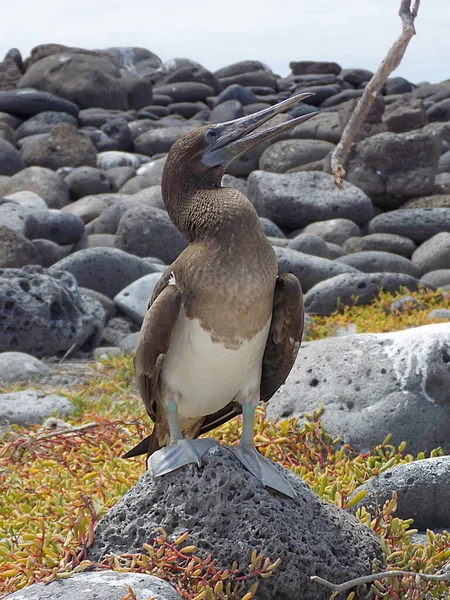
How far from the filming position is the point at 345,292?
9289mm

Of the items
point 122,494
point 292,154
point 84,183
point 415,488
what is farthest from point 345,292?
point 292,154

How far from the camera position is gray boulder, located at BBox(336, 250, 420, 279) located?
11648mm

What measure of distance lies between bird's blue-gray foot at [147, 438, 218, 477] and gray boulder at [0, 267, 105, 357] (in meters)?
5.45

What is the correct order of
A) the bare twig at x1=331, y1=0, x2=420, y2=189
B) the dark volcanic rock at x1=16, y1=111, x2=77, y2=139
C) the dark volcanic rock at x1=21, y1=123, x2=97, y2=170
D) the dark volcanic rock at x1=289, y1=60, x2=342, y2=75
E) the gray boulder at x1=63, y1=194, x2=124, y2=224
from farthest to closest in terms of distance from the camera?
the dark volcanic rock at x1=289, y1=60, x2=342, y2=75, the dark volcanic rock at x1=16, y1=111, x2=77, y2=139, the dark volcanic rock at x1=21, y1=123, x2=97, y2=170, the gray boulder at x1=63, y1=194, x2=124, y2=224, the bare twig at x1=331, y1=0, x2=420, y2=189

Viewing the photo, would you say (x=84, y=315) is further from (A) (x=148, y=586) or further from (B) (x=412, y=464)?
(A) (x=148, y=586)

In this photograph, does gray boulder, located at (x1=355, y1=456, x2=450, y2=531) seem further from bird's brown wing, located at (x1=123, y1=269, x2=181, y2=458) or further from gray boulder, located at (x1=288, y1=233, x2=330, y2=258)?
gray boulder, located at (x1=288, y1=233, x2=330, y2=258)

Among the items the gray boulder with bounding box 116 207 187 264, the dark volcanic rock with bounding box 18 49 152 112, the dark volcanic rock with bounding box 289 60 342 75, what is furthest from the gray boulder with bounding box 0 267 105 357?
the dark volcanic rock with bounding box 289 60 342 75

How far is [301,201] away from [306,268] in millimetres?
4418

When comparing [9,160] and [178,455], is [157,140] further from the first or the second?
[178,455]

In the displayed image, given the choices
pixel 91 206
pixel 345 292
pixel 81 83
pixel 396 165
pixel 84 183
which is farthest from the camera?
pixel 81 83

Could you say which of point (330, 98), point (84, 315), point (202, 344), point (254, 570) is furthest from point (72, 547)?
point (330, 98)

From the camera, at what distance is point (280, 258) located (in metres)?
10.3

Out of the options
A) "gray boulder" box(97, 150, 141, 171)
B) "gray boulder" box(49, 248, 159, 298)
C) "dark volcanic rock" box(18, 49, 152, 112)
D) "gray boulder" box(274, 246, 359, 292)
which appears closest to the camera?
"gray boulder" box(274, 246, 359, 292)

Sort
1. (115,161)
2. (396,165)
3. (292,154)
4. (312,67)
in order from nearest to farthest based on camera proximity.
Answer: (396,165), (292,154), (115,161), (312,67)
